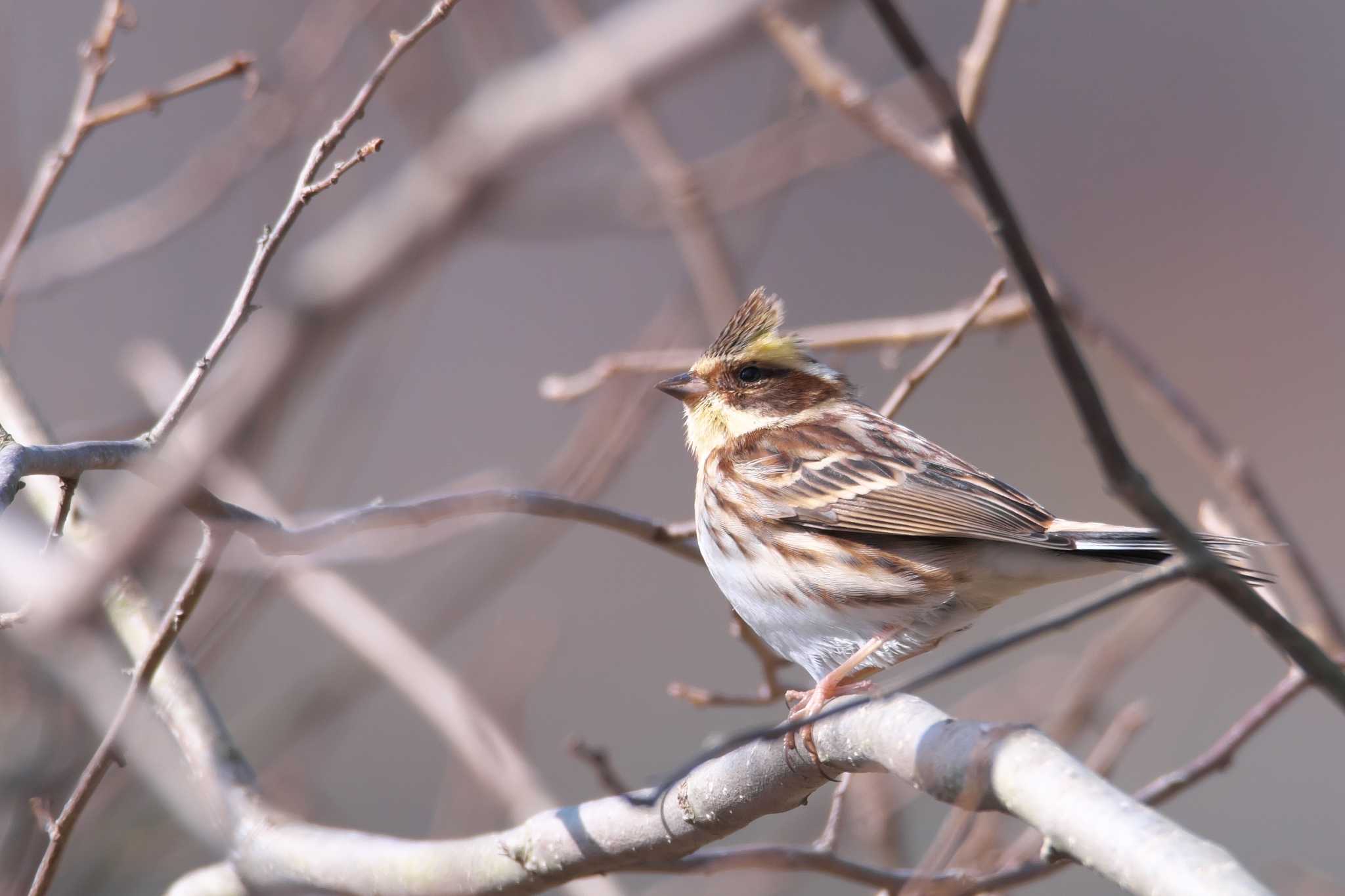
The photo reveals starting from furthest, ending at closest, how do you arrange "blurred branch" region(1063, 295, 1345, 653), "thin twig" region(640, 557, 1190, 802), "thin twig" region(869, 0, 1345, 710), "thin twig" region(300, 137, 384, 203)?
"blurred branch" region(1063, 295, 1345, 653), "thin twig" region(300, 137, 384, 203), "thin twig" region(640, 557, 1190, 802), "thin twig" region(869, 0, 1345, 710)

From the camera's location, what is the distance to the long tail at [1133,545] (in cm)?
311

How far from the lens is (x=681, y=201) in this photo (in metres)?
4.02

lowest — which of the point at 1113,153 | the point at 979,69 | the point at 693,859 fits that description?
the point at 693,859

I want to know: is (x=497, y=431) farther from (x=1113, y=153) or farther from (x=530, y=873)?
(x=530, y=873)

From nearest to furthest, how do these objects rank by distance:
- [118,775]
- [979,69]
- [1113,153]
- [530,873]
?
1. [530,873]
2. [979,69]
3. [118,775]
4. [1113,153]

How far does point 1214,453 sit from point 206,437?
2955 millimetres

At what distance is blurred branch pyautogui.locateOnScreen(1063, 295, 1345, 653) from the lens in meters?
3.47

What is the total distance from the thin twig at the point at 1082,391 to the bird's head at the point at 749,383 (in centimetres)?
255

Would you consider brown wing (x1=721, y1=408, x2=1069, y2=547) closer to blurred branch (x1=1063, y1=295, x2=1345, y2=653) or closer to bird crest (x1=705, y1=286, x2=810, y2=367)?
bird crest (x1=705, y1=286, x2=810, y2=367)

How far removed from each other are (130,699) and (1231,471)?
2846 mm

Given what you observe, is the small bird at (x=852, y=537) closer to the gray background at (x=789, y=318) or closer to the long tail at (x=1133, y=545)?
the long tail at (x=1133, y=545)

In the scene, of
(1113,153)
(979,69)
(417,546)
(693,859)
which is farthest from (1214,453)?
(1113,153)

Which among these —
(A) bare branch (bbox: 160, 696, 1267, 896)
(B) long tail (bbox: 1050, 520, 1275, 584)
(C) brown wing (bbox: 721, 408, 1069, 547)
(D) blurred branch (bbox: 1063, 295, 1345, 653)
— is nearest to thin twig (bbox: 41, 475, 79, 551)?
(A) bare branch (bbox: 160, 696, 1267, 896)

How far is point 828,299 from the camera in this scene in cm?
1102
